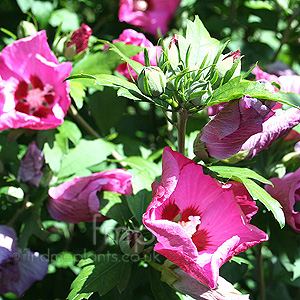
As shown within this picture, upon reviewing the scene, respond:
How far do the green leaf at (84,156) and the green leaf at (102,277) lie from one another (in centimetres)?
31

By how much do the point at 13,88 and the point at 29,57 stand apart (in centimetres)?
11

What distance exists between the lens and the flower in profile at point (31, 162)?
48.5 inches

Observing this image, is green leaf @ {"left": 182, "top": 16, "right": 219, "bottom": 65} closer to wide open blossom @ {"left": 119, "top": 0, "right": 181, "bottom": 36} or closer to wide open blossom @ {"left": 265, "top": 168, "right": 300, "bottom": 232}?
wide open blossom @ {"left": 265, "top": 168, "right": 300, "bottom": 232}

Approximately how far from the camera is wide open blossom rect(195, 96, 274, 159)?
0.81 metres

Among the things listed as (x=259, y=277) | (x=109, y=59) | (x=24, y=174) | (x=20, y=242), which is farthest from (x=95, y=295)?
(x=109, y=59)

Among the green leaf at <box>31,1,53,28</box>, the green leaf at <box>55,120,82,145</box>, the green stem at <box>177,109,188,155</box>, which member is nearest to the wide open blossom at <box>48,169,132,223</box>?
the green leaf at <box>55,120,82,145</box>

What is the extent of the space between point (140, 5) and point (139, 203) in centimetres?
89

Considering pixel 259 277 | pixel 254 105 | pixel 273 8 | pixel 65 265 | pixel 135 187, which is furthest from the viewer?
pixel 273 8

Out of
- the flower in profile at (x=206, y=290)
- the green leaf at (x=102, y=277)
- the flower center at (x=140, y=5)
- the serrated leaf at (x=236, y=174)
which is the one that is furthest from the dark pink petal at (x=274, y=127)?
the flower center at (x=140, y=5)

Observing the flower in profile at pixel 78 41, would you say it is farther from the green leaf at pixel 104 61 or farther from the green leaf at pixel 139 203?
the green leaf at pixel 139 203

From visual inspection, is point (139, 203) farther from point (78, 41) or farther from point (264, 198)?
point (78, 41)

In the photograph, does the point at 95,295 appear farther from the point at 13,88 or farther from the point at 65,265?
the point at 13,88

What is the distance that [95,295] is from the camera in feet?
3.82

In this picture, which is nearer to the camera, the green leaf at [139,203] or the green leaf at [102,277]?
the green leaf at [102,277]
